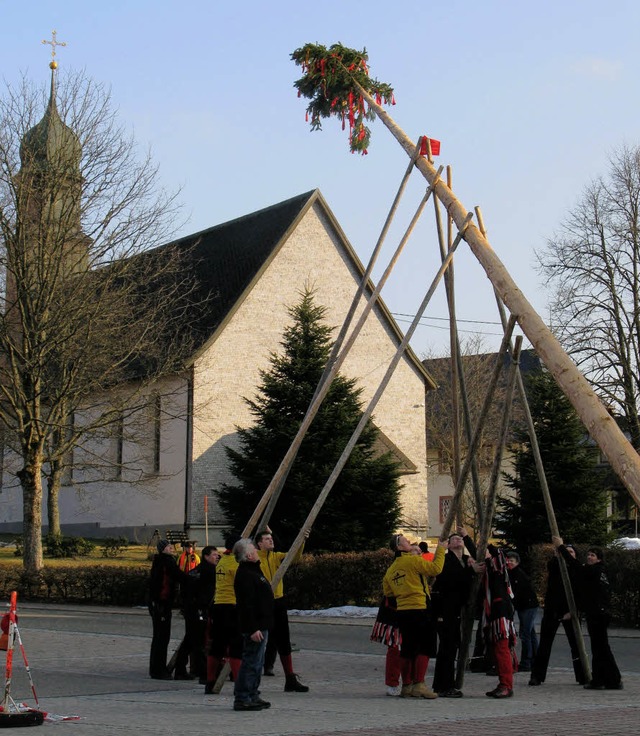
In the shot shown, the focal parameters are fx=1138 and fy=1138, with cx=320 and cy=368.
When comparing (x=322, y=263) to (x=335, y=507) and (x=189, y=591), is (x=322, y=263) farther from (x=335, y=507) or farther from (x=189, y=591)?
(x=189, y=591)

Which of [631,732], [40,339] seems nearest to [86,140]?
[40,339]

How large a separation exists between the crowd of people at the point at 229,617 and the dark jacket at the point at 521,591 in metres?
3.09

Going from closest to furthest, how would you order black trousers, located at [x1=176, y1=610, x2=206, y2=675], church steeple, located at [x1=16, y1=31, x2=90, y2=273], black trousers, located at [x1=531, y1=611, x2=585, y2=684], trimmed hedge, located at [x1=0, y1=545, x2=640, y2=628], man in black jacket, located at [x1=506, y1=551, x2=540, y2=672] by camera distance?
black trousers, located at [x1=531, y1=611, x2=585, y2=684] → black trousers, located at [x1=176, y1=610, x2=206, y2=675] → man in black jacket, located at [x1=506, y1=551, x2=540, y2=672] → trimmed hedge, located at [x1=0, y1=545, x2=640, y2=628] → church steeple, located at [x1=16, y1=31, x2=90, y2=273]

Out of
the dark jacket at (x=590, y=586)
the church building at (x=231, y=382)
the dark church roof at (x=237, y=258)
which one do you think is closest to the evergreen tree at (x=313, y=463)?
the church building at (x=231, y=382)

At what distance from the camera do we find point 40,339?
96.4 feet

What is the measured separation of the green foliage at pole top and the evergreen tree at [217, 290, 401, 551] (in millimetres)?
16581

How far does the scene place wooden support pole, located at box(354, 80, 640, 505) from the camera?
796cm

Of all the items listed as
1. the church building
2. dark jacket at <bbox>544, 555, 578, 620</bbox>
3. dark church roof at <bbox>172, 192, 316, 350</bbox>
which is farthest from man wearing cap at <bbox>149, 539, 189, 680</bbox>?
dark church roof at <bbox>172, 192, 316, 350</bbox>

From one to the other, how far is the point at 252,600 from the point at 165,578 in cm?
318

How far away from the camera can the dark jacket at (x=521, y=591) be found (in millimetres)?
14336

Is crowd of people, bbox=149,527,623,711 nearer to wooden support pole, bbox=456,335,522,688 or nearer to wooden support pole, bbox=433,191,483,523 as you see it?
wooden support pole, bbox=456,335,522,688

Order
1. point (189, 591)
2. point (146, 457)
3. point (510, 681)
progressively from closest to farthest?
point (510, 681), point (189, 591), point (146, 457)

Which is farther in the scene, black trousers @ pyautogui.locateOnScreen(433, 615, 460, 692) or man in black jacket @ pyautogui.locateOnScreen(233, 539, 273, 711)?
black trousers @ pyautogui.locateOnScreen(433, 615, 460, 692)

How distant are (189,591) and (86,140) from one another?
20387mm
